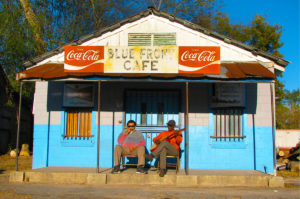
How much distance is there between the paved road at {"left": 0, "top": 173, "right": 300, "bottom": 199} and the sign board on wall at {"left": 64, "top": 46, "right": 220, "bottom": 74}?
9.43 ft

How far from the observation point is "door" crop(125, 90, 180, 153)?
9.23 m

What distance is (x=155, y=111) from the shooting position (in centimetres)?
934

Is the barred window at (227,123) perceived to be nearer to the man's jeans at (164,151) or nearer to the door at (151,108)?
the door at (151,108)

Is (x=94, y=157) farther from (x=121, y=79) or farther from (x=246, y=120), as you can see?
(x=246, y=120)

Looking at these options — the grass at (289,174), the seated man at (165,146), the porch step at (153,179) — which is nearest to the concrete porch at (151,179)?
A: the porch step at (153,179)

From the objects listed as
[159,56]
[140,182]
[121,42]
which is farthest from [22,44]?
[140,182]

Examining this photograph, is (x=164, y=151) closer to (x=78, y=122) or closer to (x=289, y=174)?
(x=78, y=122)

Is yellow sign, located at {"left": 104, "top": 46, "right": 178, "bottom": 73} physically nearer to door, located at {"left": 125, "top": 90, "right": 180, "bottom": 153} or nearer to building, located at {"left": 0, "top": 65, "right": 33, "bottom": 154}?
door, located at {"left": 125, "top": 90, "right": 180, "bottom": 153}

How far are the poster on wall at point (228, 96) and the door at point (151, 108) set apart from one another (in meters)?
Answer: 1.13

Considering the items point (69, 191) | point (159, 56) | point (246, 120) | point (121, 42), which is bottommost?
point (69, 191)

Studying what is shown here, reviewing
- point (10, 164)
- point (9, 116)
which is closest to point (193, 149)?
point (10, 164)

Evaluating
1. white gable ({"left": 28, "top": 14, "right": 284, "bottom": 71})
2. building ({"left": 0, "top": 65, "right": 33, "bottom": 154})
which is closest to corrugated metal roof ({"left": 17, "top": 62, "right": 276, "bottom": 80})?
white gable ({"left": 28, "top": 14, "right": 284, "bottom": 71})

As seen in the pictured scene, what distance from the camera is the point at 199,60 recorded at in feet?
25.9

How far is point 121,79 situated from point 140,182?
8.53ft
